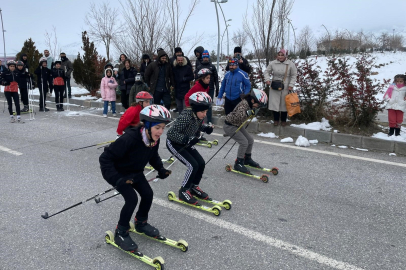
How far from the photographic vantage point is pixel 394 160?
22.0 ft

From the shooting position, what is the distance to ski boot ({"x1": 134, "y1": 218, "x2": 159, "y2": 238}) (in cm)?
381

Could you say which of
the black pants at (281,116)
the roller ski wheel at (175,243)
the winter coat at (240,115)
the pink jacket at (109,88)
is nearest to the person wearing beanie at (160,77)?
the pink jacket at (109,88)

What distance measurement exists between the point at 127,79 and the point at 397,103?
7.63m

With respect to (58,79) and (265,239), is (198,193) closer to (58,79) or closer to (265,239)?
(265,239)

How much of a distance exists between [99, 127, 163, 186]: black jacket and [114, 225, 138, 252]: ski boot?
0.61 m

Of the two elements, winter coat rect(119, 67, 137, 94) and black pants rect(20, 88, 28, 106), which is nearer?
winter coat rect(119, 67, 137, 94)

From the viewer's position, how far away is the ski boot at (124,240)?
11.5 ft

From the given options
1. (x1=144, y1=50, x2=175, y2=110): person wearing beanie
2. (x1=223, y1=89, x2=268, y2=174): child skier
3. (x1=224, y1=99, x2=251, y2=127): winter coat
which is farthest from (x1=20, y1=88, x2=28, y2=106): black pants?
(x1=224, y1=99, x2=251, y2=127): winter coat

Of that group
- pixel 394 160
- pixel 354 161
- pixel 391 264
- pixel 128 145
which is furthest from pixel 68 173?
pixel 394 160

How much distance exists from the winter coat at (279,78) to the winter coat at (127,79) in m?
4.39

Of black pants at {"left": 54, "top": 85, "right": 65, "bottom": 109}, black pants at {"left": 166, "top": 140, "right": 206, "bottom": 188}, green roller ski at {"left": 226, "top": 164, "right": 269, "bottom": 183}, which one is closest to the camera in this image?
black pants at {"left": 166, "top": 140, "right": 206, "bottom": 188}

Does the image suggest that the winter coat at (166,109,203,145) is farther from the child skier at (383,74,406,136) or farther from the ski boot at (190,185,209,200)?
the child skier at (383,74,406,136)

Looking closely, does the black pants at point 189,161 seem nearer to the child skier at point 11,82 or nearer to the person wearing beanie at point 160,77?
the person wearing beanie at point 160,77

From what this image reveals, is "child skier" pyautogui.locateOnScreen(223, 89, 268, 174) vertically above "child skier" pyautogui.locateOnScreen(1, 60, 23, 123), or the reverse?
"child skier" pyautogui.locateOnScreen(1, 60, 23, 123)
